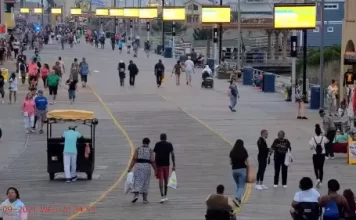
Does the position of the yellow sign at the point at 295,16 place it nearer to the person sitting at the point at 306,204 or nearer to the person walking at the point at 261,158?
the person walking at the point at 261,158

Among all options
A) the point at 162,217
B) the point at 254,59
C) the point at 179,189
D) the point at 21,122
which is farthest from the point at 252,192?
the point at 254,59

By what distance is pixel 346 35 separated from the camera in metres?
42.6

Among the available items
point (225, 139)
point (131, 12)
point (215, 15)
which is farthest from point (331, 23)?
point (225, 139)

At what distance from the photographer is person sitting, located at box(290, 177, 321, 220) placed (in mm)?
14508

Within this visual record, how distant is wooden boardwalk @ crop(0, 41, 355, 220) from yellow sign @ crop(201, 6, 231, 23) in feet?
39.4

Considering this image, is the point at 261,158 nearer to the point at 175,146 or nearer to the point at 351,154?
the point at 351,154

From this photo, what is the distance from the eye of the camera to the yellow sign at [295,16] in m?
Result: 41.8

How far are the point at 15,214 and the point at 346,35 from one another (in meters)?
30.8

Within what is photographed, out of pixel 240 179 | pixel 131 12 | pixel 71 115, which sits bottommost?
pixel 240 179

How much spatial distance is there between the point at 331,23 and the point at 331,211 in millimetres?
70106

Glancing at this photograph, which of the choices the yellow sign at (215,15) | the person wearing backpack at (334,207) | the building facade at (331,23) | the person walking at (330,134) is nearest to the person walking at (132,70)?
the yellow sign at (215,15)

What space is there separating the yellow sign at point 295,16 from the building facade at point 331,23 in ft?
126

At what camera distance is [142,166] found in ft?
62.2

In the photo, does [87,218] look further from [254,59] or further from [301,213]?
[254,59]
